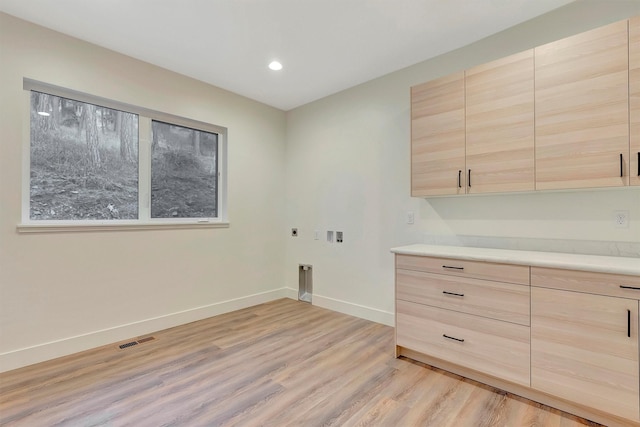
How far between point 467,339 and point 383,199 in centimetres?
158

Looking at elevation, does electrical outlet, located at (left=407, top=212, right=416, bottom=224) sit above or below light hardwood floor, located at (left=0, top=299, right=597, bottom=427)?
above

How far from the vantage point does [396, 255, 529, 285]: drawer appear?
75.1 inches

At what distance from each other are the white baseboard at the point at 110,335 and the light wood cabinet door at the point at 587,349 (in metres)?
3.01

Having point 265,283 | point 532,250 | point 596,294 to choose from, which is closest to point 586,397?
point 596,294

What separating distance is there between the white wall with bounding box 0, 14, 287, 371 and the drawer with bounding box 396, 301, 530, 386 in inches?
86.2

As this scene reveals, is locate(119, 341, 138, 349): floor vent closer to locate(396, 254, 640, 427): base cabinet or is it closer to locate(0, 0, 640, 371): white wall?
locate(0, 0, 640, 371): white wall

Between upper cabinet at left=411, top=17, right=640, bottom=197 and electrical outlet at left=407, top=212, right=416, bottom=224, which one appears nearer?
upper cabinet at left=411, top=17, right=640, bottom=197

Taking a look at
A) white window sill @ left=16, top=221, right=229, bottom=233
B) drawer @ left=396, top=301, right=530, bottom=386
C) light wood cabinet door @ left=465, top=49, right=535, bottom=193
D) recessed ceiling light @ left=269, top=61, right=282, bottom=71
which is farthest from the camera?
→ recessed ceiling light @ left=269, top=61, right=282, bottom=71

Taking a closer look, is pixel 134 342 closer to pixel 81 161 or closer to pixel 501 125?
pixel 81 161

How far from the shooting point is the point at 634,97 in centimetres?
172

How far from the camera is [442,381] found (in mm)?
2135

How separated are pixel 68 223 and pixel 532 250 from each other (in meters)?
3.80

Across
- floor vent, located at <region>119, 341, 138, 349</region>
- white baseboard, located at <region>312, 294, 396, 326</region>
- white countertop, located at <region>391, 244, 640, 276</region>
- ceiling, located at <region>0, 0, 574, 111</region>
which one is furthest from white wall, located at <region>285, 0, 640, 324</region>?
floor vent, located at <region>119, 341, 138, 349</region>

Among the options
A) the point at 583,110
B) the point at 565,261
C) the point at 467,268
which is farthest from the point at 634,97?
the point at 467,268
